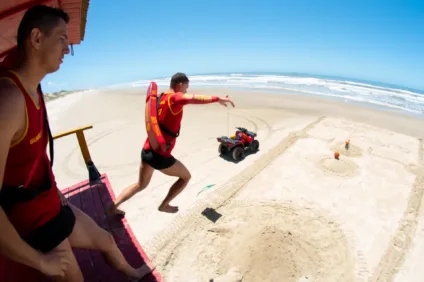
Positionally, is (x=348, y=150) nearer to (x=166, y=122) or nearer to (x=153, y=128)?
(x=166, y=122)

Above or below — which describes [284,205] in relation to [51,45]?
below

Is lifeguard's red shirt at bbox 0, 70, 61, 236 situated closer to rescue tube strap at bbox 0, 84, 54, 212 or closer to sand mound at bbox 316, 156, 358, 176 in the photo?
rescue tube strap at bbox 0, 84, 54, 212

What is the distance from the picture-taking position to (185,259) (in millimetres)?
4355

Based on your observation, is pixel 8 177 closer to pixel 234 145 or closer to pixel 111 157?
pixel 234 145

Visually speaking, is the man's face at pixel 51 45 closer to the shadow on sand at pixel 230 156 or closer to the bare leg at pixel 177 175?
the bare leg at pixel 177 175

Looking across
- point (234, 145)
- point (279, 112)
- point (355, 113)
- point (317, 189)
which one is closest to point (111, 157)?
point (234, 145)

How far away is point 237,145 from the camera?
846 cm

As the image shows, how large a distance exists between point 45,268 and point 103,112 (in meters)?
17.8

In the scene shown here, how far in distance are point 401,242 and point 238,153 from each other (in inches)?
193

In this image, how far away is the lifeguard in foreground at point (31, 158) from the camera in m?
1.19

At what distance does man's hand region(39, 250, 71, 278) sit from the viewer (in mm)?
1469

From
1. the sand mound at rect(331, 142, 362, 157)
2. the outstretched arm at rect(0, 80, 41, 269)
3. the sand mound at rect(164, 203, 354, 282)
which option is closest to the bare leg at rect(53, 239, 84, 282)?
the outstretched arm at rect(0, 80, 41, 269)

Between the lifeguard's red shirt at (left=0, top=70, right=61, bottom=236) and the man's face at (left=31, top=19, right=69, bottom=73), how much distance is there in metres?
0.19

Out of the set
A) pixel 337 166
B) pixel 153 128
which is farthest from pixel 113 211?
pixel 337 166
